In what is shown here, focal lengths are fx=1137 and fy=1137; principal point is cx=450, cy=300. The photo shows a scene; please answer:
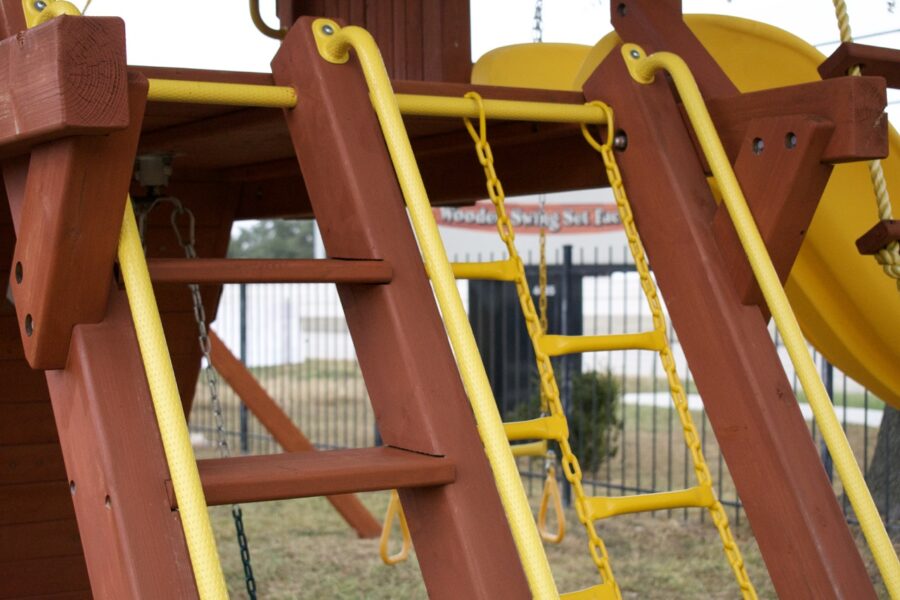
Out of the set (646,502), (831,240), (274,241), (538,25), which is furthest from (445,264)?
(274,241)

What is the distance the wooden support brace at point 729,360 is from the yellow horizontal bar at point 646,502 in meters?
0.08

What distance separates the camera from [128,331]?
1737 mm

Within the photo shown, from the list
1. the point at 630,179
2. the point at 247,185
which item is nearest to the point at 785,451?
the point at 630,179

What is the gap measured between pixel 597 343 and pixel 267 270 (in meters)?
0.82

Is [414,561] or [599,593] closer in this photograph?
[599,593]

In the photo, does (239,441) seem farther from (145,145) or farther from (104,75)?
(104,75)

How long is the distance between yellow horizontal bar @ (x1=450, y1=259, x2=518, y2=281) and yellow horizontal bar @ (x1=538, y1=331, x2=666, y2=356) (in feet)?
0.57

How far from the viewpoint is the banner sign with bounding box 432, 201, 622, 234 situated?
39.6 ft

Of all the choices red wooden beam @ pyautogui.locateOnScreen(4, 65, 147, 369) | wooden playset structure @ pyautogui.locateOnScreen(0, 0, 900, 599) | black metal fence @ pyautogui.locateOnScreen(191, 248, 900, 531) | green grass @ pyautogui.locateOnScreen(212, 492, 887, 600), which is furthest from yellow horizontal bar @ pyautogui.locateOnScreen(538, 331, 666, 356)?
black metal fence @ pyautogui.locateOnScreen(191, 248, 900, 531)

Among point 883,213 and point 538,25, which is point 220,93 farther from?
point 538,25

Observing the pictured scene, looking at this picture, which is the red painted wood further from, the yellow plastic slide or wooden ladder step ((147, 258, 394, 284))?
the yellow plastic slide

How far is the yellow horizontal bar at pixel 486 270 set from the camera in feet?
8.05

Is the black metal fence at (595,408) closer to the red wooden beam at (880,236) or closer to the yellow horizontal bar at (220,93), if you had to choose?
the red wooden beam at (880,236)

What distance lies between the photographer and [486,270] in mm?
2482
